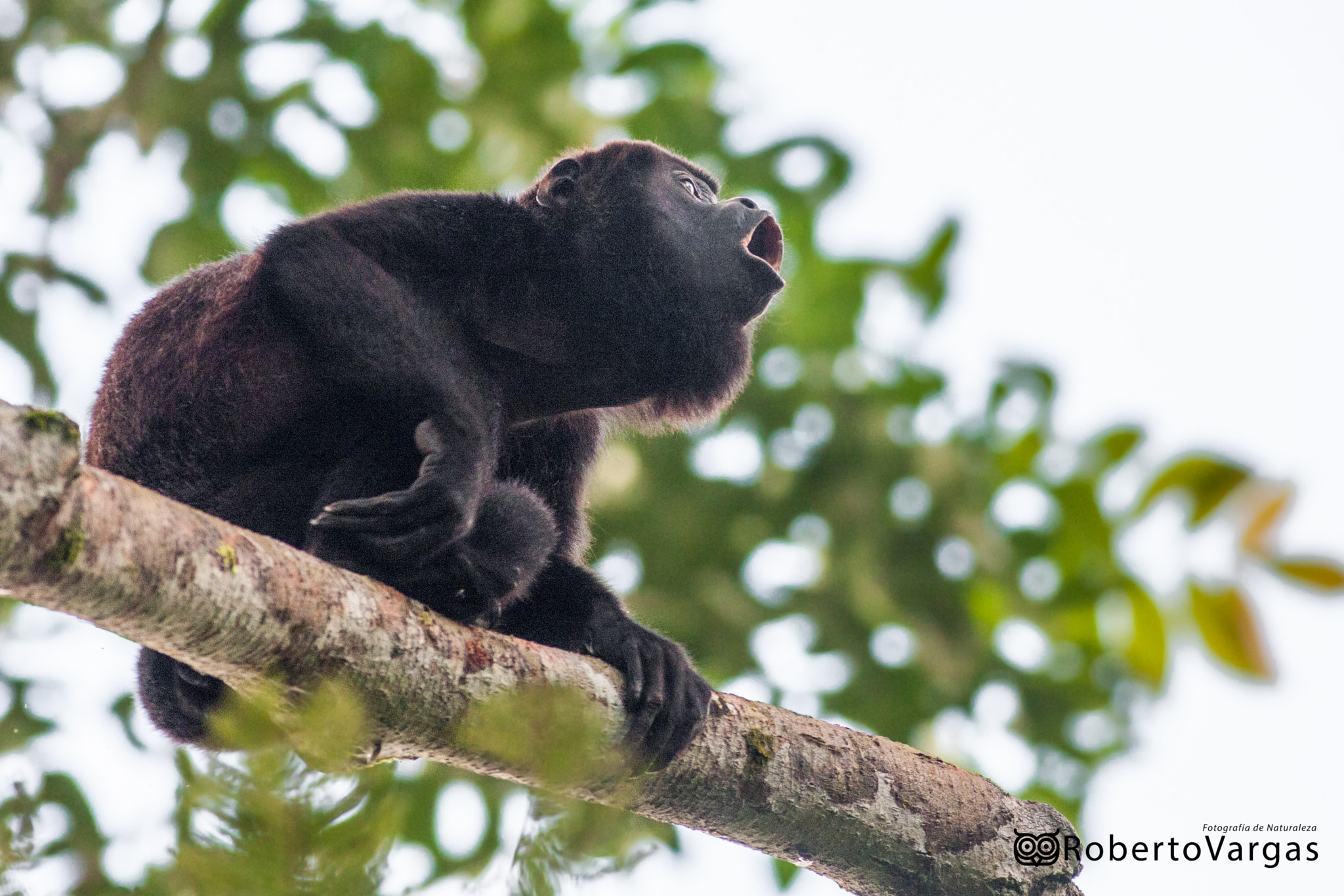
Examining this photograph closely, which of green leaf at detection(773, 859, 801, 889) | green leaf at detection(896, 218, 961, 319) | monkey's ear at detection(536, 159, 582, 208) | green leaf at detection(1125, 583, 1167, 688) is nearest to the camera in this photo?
green leaf at detection(1125, 583, 1167, 688)

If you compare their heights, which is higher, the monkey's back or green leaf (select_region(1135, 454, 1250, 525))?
the monkey's back

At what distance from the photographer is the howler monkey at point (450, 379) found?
268cm

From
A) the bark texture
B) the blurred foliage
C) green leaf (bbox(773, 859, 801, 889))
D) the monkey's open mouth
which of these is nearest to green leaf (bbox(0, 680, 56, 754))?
the blurred foliage

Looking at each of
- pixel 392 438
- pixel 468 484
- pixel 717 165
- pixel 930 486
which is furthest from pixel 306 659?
pixel 717 165

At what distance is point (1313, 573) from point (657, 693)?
2.09 metres

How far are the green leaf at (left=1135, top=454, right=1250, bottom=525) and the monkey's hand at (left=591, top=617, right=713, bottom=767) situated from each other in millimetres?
1916

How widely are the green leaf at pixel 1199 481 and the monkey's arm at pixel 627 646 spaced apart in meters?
1.92

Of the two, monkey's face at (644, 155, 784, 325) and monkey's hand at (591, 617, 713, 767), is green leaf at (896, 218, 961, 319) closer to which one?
monkey's face at (644, 155, 784, 325)

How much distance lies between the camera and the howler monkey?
2680 millimetres

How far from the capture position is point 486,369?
3.29m

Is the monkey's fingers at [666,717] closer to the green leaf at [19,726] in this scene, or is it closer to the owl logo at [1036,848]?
the owl logo at [1036,848]

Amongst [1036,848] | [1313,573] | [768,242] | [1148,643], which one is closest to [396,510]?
[1036,848]

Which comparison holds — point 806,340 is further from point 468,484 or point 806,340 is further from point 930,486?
point 468,484

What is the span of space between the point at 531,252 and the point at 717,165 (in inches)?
110
